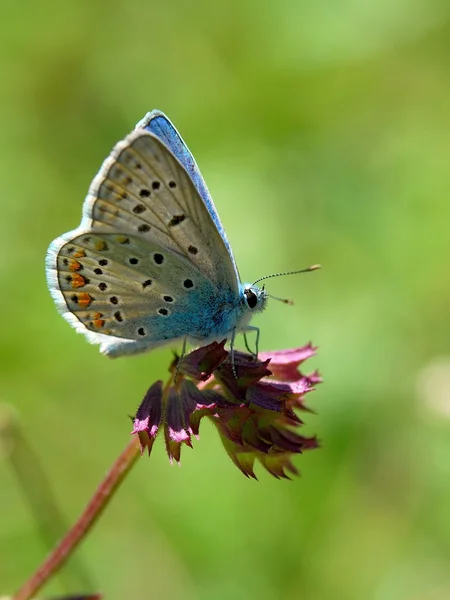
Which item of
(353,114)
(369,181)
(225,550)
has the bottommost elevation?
(225,550)

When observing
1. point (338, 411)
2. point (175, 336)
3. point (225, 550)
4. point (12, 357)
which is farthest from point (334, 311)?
point (175, 336)

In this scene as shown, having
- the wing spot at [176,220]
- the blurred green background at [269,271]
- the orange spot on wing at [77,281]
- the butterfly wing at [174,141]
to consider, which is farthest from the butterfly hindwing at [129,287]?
the blurred green background at [269,271]

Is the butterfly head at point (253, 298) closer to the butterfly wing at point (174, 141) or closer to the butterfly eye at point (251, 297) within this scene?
the butterfly eye at point (251, 297)

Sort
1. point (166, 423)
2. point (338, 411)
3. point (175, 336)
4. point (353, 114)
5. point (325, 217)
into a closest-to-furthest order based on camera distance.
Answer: point (166, 423) < point (175, 336) < point (338, 411) < point (325, 217) < point (353, 114)

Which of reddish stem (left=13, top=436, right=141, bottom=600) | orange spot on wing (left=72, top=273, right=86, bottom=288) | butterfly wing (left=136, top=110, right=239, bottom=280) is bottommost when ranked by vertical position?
reddish stem (left=13, top=436, right=141, bottom=600)

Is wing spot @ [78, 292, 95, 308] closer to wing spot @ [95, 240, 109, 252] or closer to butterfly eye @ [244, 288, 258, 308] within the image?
wing spot @ [95, 240, 109, 252]

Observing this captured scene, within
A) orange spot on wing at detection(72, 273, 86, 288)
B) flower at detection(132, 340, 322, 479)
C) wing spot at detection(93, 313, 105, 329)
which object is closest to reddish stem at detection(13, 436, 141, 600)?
flower at detection(132, 340, 322, 479)

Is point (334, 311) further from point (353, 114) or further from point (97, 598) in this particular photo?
point (97, 598)
